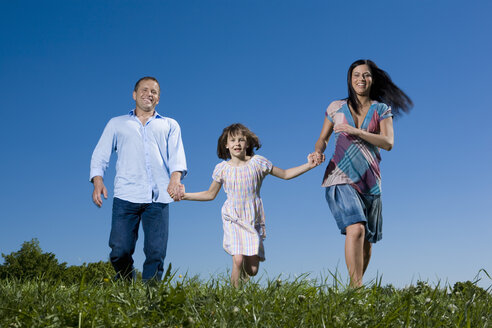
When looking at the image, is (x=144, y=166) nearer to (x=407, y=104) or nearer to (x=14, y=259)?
(x=407, y=104)

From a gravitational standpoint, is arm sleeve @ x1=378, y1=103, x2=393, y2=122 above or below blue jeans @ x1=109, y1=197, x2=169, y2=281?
above

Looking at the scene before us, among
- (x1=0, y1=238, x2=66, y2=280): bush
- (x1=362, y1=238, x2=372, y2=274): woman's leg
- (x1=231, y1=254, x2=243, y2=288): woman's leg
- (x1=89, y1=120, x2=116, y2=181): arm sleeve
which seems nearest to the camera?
(x1=362, y1=238, x2=372, y2=274): woman's leg

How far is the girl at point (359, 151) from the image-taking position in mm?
5859

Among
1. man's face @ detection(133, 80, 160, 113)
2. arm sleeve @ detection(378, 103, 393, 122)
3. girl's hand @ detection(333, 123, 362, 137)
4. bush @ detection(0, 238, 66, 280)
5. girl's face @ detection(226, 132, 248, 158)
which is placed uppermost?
man's face @ detection(133, 80, 160, 113)

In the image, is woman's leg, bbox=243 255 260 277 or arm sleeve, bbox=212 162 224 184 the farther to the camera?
arm sleeve, bbox=212 162 224 184

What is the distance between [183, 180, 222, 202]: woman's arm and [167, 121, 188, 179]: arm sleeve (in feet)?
1.00

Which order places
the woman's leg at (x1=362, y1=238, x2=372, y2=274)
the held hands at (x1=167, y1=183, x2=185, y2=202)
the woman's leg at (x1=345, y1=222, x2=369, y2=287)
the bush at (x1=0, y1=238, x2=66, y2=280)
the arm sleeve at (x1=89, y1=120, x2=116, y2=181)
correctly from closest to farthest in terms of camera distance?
the woman's leg at (x1=345, y1=222, x2=369, y2=287) → the woman's leg at (x1=362, y1=238, x2=372, y2=274) → the held hands at (x1=167, y1=183, x2=185, y2=202) → the arm sleeve at (x1=89, y1=120, x2=116, y2=181) → the bush at (x1=0, y1=238, x2=66, y2=280)

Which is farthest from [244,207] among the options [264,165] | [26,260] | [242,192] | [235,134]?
[26,260]

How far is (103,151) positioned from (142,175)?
69 cm

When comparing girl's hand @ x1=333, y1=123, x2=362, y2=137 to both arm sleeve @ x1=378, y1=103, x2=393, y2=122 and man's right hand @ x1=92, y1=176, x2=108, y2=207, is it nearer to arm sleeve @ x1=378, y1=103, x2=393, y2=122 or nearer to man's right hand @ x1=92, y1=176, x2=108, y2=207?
arm sleeve @ x1=378, y1=103, x2=393, y2=122

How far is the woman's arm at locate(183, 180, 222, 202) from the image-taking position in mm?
7055

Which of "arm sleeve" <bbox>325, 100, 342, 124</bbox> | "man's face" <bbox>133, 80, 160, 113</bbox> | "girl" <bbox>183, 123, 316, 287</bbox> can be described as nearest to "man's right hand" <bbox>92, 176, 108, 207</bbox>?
"girl" <bbox>183, 123, 316, 287</bbox>

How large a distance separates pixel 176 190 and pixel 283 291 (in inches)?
118

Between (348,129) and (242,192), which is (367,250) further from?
(242,192)
